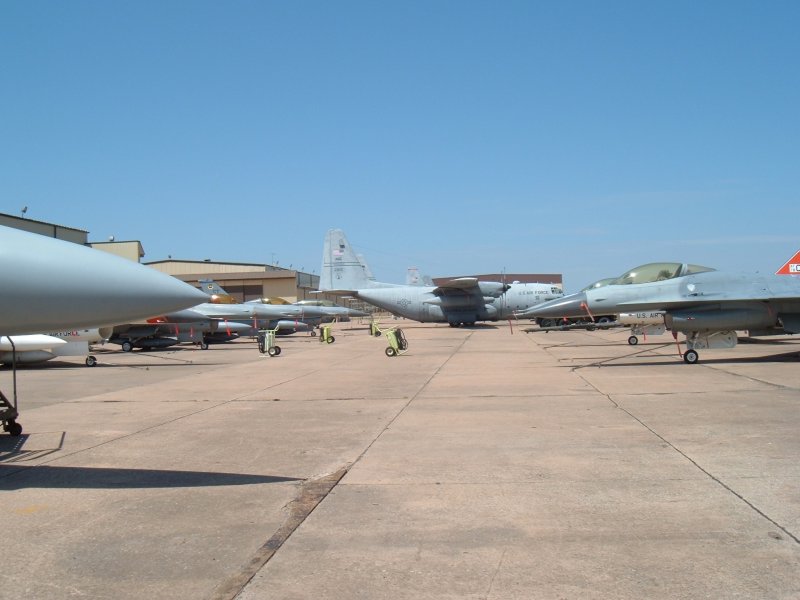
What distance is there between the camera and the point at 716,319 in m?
14.5

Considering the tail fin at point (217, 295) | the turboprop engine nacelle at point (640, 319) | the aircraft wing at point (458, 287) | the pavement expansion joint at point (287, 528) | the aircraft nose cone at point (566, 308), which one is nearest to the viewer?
the pavement expansion joint at point (287, 528)

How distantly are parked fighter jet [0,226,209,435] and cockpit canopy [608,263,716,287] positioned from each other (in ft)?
41.1

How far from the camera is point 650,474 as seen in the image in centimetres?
556

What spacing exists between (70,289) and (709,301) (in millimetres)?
13312

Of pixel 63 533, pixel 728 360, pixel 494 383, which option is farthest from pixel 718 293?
pixel 63 533

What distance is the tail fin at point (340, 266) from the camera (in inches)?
1683

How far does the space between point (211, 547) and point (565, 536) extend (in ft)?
7.12

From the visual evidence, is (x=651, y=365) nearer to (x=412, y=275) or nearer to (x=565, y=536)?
(x=565, y=536)

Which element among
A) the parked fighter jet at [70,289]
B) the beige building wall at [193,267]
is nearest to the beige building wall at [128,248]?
the beige building wall at [193,267]

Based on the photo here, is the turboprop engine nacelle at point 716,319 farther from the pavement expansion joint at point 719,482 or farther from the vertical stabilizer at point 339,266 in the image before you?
the vertical stabilizer at point 339,266

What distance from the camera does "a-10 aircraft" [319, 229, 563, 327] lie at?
1647 inches

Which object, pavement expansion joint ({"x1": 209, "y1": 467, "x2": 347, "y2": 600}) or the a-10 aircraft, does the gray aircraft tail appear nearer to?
the a-10 aircraft

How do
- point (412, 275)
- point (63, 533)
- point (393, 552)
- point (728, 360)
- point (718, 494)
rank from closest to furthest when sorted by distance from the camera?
point (393, 552), point (63, 533), point (718, 494), point (728, 360), point (412, 275)

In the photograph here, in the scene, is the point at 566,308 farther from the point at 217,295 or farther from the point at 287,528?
the point at 217,295
